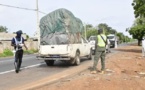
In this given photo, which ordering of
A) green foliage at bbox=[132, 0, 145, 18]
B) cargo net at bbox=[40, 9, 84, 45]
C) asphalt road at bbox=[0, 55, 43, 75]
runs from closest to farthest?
asphalt road at bbox=[0, 55, 43, 75] → cargo net at bbox=[40, 9, 84, 45] → green foliage at bbox=[132, 0, 145, 18]

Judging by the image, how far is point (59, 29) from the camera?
19891 mm

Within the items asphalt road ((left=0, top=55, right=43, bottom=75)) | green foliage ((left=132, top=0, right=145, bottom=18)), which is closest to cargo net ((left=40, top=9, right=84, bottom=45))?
asphalt road ((left=0, top=55, right=43, bottom=75))

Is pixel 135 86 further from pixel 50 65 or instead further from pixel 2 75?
pixel 50 65

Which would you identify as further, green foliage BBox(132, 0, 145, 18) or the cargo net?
green foliage BBox(132, 0, 145, 18)

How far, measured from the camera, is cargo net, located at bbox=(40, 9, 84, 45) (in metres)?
18.9

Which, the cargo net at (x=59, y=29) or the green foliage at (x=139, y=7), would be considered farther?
the green foliage at (x=139, y=7)

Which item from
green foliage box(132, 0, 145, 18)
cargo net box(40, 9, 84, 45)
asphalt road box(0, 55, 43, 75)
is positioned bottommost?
asphalt road box(0, 55, 43, 75)

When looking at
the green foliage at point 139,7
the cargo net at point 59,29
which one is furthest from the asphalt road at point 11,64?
the green foliage at point 139,7

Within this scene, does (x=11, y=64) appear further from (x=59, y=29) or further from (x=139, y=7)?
(x=139, y=7)

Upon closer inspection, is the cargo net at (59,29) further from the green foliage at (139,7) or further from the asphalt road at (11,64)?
the green foliage at (139,7)

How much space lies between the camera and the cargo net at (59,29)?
1892 cm

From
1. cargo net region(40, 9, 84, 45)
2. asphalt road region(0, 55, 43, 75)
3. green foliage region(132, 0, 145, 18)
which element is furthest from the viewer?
green foliage region(132, 0, 145, 18)

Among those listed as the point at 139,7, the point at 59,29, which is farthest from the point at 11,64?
the point at 139,7

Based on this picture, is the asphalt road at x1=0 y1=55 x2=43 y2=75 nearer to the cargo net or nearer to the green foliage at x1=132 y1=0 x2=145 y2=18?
the cargo net
